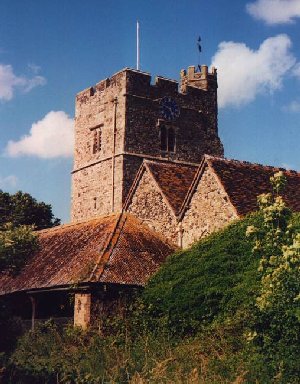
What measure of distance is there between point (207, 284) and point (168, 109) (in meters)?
24.0

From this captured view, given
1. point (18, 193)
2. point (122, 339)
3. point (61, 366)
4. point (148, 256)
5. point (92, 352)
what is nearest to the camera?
point (61, 366)

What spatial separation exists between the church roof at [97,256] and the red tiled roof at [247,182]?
125 inches

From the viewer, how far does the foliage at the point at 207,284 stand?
15.4m

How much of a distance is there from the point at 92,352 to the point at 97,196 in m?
24.8

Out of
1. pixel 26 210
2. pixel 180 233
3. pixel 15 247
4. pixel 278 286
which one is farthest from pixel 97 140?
pixel 278 286

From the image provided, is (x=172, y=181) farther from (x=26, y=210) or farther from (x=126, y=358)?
(x=26, y=210)

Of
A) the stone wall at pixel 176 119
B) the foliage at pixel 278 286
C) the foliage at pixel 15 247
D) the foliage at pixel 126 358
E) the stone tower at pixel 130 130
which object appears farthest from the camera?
the stone wall at pixel 176 119

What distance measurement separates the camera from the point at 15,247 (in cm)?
1392

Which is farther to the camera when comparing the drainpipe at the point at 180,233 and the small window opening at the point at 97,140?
the small window opening at the point at 97,140

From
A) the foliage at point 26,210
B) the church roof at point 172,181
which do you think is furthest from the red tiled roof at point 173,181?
the foliage at point 26,210

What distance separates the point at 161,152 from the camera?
38.2 metres

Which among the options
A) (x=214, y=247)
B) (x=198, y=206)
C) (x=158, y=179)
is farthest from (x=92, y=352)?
(x=158, y=179)

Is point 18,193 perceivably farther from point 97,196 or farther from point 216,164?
point 216,164

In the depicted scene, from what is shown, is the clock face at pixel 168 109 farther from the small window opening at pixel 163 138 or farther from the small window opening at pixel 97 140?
the small window opening at pixel 97 140
